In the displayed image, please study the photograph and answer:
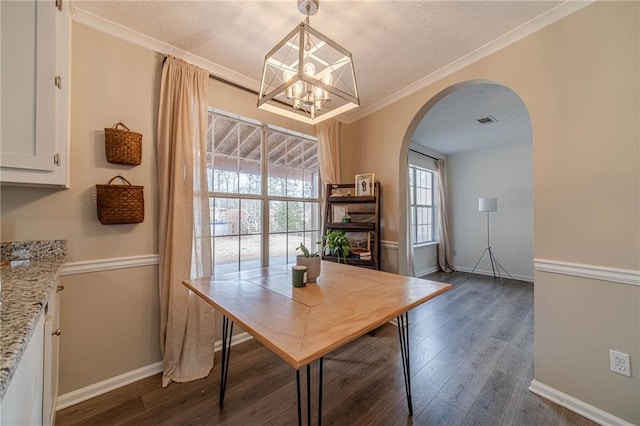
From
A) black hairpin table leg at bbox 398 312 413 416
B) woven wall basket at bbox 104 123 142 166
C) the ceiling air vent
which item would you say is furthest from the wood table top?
the ceiling air vent

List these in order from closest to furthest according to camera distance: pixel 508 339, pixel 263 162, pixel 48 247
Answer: pixel 48 247, pixel 508 339, pixel 263 162

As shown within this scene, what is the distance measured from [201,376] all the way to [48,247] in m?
1.35

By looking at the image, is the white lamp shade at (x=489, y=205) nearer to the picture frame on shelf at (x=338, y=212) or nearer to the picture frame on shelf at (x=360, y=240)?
the picture frame on shelf at (x=360, y=240)

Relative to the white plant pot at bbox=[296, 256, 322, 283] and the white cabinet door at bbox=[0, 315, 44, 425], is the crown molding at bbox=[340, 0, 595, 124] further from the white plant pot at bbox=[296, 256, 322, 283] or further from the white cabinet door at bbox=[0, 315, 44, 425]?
the white cabinet door at bbox=[0, 315, 44, 425]

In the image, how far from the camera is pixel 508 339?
248 cm

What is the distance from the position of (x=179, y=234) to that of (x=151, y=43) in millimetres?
1479

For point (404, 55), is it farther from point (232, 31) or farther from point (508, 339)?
point (508, 339)

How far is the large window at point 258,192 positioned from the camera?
2451mm

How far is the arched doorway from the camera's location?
310 cm

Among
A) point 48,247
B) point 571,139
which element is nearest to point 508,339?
point 571,139

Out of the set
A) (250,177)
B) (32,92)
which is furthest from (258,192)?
(32,92)

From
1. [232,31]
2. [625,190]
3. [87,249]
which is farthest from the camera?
[232,31]

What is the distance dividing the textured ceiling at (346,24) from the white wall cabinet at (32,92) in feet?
1.78

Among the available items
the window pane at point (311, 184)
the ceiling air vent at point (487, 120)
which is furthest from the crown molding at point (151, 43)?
the ceiling air vent at point (487, 120)
